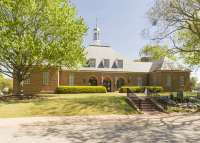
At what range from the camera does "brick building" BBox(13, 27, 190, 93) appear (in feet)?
78.8

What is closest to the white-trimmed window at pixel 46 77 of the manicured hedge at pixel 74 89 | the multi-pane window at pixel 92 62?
the manicured hedge at pixel 74 89

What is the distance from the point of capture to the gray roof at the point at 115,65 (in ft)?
91.1

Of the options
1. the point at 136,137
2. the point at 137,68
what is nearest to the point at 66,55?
the point at 136,137

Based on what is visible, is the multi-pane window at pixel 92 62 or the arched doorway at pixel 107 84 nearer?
the multi-pane window at pixel 92 62

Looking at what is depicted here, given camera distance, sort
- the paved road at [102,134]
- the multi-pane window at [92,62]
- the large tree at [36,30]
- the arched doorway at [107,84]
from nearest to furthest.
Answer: the paved road at [102,134] < the large tree at [36,30] < the multi-pane window at [92,62] < the arched doorway at [107,84]

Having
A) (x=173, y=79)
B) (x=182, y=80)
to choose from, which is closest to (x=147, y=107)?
(x=173, y=79)

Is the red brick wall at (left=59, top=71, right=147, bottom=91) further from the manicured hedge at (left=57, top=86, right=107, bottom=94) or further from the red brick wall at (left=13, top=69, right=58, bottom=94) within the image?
the manicured hedge at (left=57, top=86, right=107, bottom=94)

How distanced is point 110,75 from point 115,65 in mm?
2430

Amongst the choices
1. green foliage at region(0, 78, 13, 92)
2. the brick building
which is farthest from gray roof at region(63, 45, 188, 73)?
green foliage at region(0, 78, 13, 92)

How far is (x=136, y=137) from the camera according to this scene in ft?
19.5

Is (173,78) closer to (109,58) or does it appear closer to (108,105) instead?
(109,58)

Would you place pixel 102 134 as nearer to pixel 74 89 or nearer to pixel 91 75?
pixel 74 89

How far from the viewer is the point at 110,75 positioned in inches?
1125

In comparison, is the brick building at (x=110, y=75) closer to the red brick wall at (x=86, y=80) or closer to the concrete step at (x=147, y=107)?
the red brick wall at (x=86, y=80)
